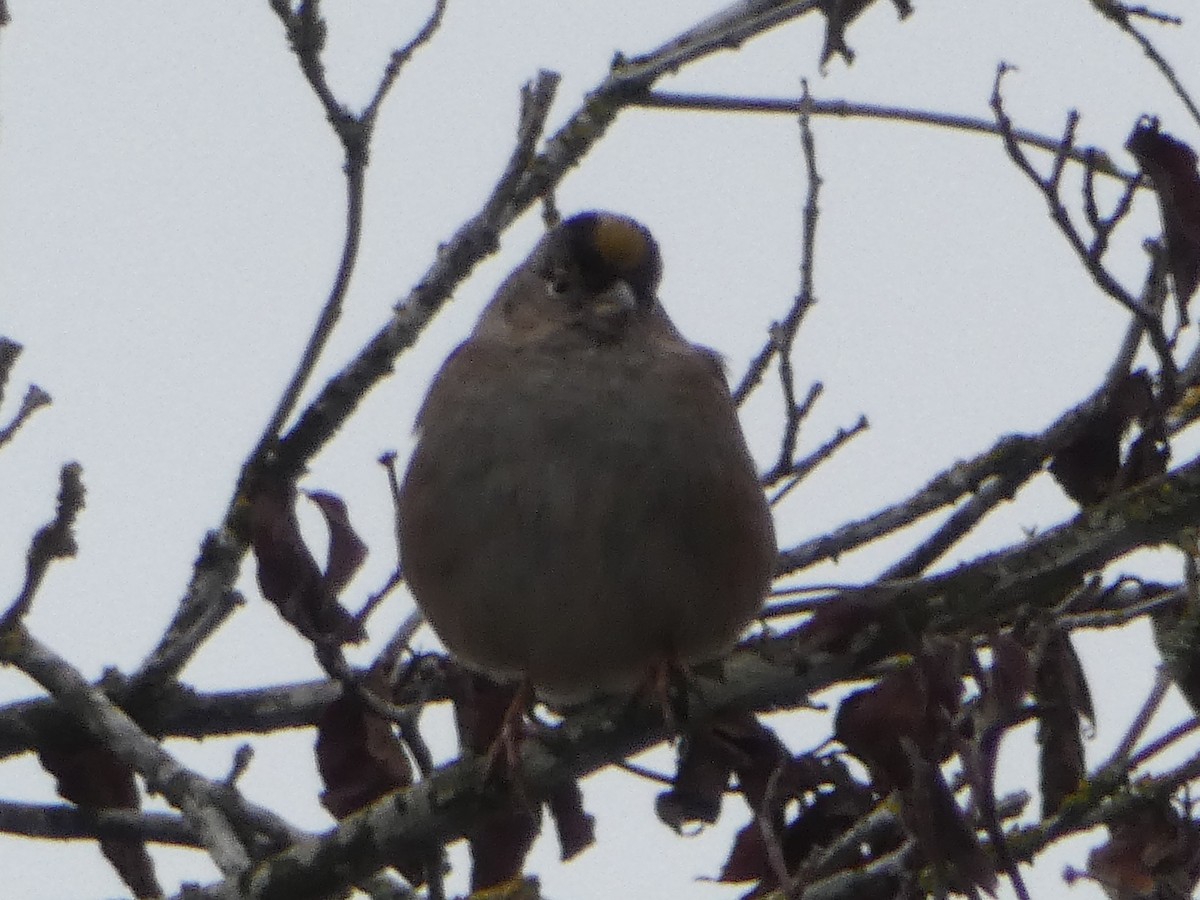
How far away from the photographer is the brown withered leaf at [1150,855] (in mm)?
3695

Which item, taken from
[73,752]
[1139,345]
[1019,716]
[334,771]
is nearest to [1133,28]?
[1139,345]

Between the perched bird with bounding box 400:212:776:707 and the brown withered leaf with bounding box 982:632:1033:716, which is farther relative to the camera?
the perched bird with bounding box 400:212:776:707

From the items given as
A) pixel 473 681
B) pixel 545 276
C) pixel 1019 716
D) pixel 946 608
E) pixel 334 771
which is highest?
pixel 545 276

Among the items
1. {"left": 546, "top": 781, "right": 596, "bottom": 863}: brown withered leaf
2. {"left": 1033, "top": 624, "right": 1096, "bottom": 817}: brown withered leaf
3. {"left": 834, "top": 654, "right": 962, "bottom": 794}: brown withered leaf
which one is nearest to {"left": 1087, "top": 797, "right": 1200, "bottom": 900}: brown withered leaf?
{"left": 1033, "top": 624, "right": 1096, "bottom": 817}: brown withered leaf

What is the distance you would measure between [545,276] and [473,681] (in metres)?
1.14

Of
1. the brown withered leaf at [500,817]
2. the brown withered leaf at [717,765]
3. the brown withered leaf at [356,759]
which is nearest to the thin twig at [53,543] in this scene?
the brown withered leaf at [356,759]

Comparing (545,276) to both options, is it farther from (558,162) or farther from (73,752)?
(73,752)

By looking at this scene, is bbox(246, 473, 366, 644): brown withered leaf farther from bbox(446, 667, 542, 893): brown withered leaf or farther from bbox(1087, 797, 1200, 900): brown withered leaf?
bbox(1087, 797, 1200, 900): brown withered leaf

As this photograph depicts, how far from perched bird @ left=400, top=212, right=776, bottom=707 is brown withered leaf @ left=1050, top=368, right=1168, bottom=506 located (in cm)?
77

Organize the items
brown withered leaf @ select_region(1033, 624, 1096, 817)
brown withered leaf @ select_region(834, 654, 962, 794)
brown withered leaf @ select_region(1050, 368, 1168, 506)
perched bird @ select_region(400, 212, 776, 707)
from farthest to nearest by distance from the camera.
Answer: perched bird @ select_region(400, 212, 776, 707) → brown withered leaf @ select_region(1050, 368, 1168, 506) → brown withered leaf @ select_region(1033, 624, 1096, 817) → brown withered leaf @ select_region(834, 654, 962, 794)

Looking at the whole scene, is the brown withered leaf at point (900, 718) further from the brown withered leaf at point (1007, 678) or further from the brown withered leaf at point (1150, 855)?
the brown withered leaf at point (1150, 855)

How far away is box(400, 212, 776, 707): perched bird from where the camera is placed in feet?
15.4

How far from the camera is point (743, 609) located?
4.85 m

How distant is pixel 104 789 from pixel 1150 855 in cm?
248
